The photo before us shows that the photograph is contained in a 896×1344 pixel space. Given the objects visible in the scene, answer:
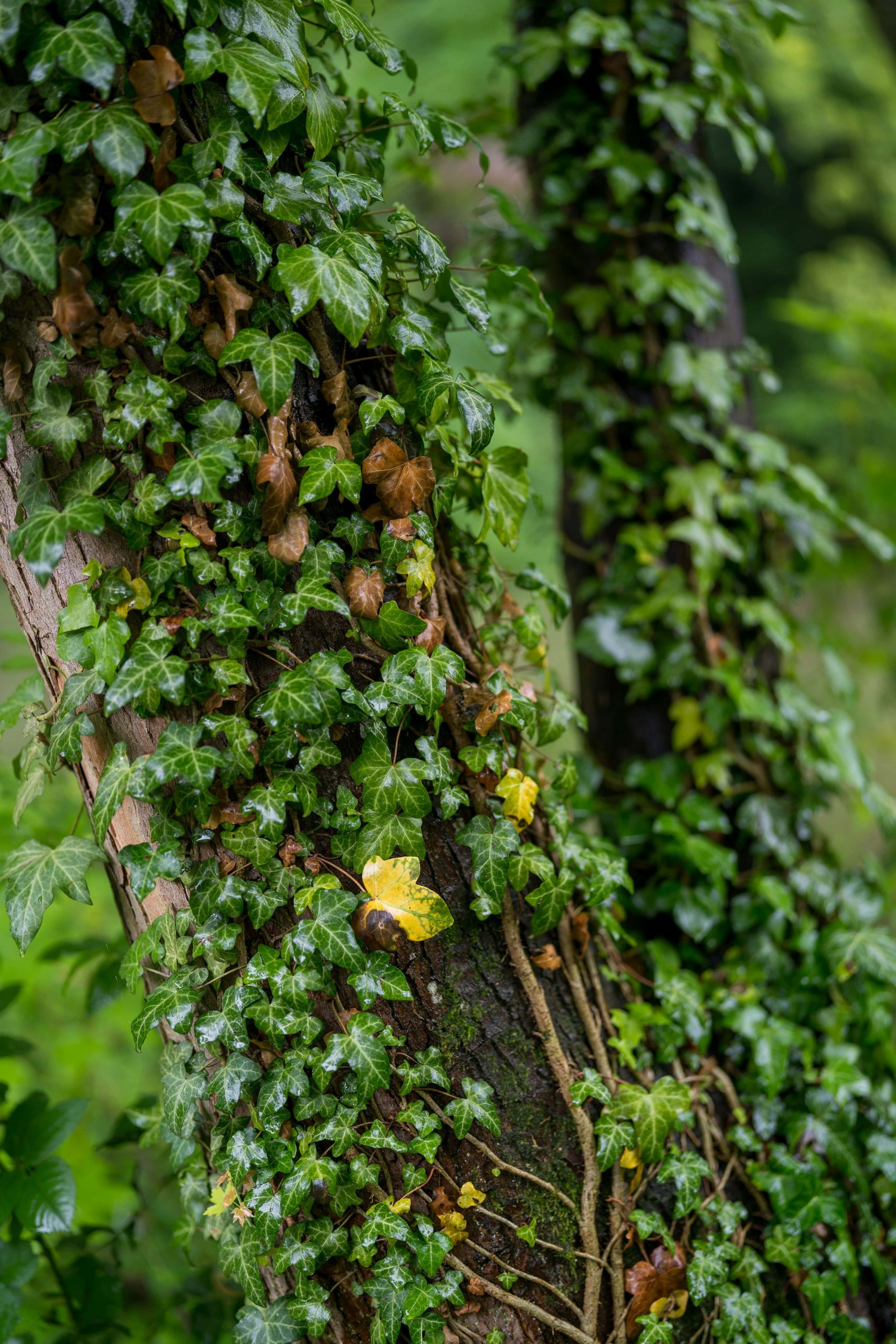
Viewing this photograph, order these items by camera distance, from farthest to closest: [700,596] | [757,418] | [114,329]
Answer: [757,418] → [700,596] → [114,329]

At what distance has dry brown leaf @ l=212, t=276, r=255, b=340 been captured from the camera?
977 millimetres

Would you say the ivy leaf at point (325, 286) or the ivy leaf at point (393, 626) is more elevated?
the ivy leaf at point (325, 286)

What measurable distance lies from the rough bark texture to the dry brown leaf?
96mm

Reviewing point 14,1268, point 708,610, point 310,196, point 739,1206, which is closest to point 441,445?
point 310,196

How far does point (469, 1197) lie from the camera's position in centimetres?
109

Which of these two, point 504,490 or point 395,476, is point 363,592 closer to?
point 395,476

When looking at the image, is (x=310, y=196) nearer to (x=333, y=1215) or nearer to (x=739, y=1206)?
(x=333, y=1215)

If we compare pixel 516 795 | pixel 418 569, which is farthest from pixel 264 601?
pixel 516 795

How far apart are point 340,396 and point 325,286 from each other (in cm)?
13

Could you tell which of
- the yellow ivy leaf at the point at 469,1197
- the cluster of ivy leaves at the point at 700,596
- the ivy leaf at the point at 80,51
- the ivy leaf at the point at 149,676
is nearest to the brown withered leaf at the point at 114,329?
the ivy leaf at the point at 80,51

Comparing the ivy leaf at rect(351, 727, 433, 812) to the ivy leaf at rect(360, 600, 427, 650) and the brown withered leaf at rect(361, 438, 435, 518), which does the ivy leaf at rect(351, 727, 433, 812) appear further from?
the brown withered leaf at rect(361, 438, 435, 518)

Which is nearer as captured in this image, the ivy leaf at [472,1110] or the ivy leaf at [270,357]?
the ivy leaf at [270,357]

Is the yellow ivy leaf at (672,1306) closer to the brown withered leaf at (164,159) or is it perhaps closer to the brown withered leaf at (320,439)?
the brown withered leaf at (320,439)

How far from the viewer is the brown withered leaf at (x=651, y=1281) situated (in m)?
1.16
